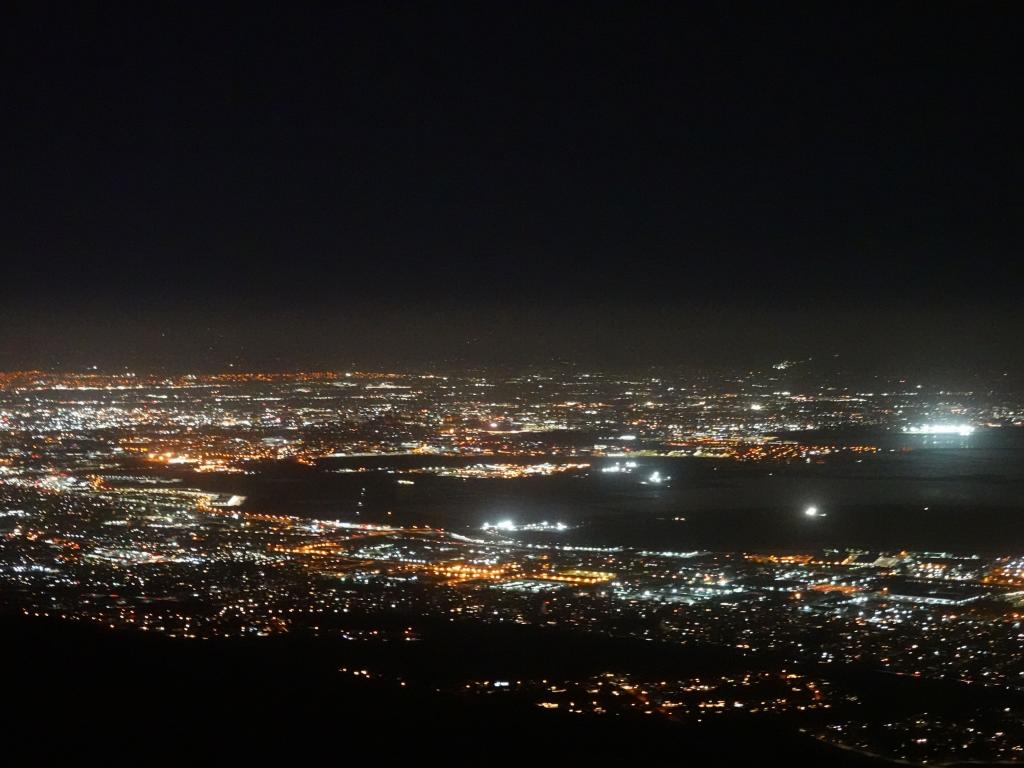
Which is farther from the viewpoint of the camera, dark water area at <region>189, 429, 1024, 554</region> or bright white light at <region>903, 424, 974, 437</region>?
bright white light at <region>903, 424, 974, 437</region>

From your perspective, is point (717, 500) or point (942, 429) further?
point (942, 429)

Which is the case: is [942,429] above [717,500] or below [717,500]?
above

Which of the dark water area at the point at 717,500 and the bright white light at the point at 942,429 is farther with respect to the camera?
the bright white light at the point at 942,429

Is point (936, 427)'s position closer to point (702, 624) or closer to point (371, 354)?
point (702, 624)

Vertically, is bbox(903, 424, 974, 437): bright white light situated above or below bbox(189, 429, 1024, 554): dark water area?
above

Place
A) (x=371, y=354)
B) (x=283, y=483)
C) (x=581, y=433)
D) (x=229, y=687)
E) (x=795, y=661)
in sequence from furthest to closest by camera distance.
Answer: (x=371, y=354), (x=581, y=433), (x=283, y=483), (x=795, y=661), (x=229, y=687)

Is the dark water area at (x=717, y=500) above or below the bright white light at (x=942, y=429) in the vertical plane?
below

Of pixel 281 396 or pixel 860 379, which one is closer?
pixel 281 396

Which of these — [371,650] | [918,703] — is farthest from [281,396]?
[918,703]
